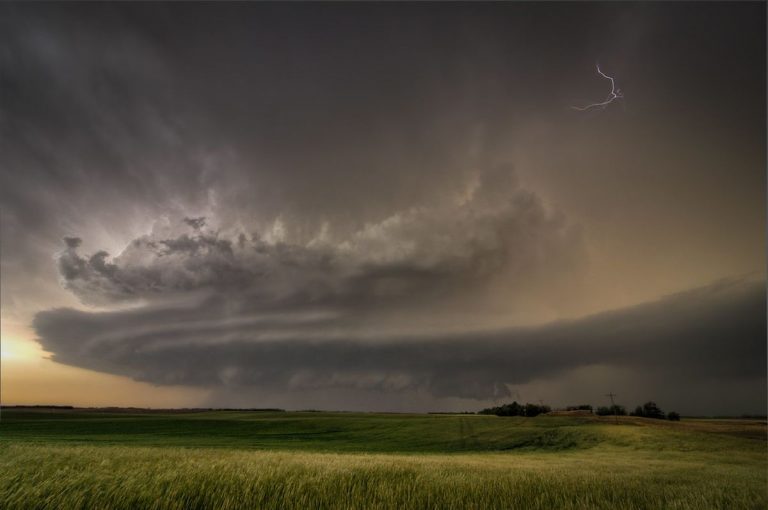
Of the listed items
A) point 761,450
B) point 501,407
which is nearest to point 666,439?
point 761,450

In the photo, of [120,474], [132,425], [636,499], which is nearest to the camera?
[120,474]

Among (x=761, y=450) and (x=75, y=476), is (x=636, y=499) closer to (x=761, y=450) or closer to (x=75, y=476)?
(x=75, y=476)

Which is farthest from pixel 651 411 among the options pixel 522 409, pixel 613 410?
pixel 522 409

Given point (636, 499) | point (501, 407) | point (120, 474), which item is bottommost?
point (501, 407)

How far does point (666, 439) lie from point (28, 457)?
229 ft

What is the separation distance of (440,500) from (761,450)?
2535 inches

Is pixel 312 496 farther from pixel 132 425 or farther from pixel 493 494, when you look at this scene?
pixel 132 425

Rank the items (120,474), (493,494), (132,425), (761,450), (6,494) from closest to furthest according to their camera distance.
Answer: (6,494)
(120,474)
(493,494)
(761,450)
(132,425)

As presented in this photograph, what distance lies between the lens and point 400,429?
2913 inches

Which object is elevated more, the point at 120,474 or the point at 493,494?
the point at 120,474

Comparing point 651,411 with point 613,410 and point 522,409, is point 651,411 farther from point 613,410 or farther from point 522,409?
point 522,409

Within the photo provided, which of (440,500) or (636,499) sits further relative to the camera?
(636,499)

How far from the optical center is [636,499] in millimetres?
9273

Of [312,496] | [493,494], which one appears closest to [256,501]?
[312,496]
